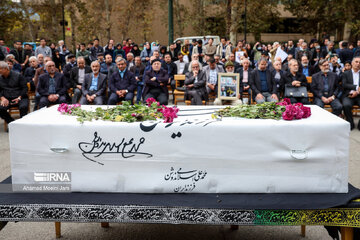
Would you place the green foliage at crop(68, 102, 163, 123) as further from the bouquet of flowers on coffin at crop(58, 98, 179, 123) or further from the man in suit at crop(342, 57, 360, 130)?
the man in suit at crop(342, 57, 360, 130)

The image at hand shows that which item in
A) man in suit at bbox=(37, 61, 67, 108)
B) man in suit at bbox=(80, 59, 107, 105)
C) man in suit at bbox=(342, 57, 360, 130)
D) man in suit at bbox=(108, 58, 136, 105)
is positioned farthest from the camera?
man in suit at bbox=(108, 58, 136, 105)

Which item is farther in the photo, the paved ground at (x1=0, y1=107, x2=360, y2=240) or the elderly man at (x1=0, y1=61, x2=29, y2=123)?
the elderly man at (x1=0, y1=61, x2=29, y2=123)

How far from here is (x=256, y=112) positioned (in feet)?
12.9

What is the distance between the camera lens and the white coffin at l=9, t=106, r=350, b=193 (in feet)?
11.8

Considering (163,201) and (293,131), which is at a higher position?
(293,131)

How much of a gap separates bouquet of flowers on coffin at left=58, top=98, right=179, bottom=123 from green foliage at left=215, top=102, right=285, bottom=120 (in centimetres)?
50

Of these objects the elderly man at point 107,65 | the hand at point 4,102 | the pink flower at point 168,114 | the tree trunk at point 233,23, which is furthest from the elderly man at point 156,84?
the tree trunk at point 233,23

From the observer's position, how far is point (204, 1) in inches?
1490

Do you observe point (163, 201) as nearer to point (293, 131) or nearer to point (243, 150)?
point (243, 150)

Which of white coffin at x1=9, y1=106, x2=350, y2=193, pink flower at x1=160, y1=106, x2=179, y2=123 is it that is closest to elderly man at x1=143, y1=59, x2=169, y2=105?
pink flower at x1=160, y1=106, x2=179, y2=123

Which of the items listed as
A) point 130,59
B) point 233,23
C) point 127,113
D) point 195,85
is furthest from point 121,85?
point 233,23

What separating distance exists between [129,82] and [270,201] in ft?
24.4

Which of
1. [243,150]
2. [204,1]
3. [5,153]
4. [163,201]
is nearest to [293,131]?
[243,150]

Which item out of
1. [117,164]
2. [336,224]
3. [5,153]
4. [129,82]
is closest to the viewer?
[336,224]
